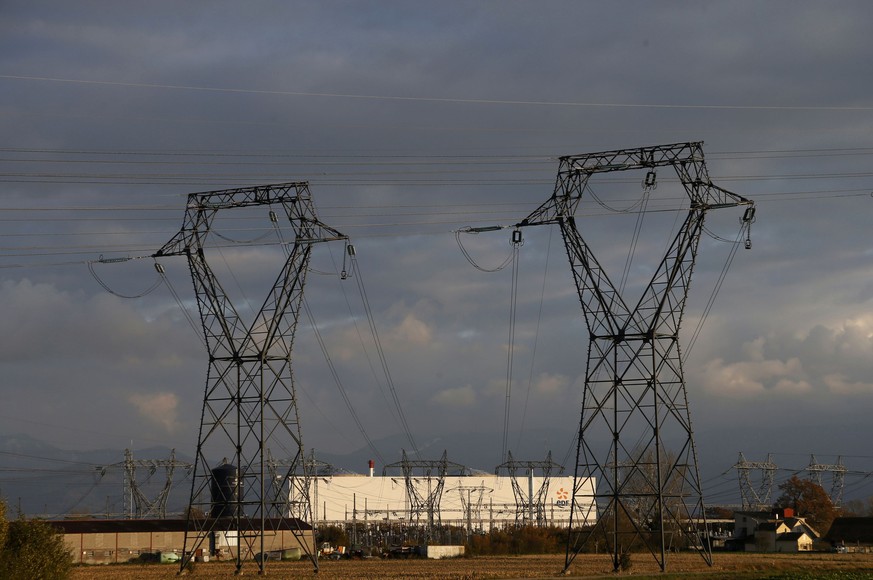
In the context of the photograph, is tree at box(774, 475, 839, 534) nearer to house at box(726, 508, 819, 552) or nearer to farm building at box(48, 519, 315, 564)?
house at box(726, 508, 819, 552)

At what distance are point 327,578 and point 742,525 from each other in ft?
279

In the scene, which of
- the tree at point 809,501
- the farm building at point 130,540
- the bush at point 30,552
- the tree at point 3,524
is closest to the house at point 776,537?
the tree at point 809,501

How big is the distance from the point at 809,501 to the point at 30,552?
141430mm

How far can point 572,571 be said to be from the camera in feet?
204

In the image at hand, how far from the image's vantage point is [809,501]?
524 ft

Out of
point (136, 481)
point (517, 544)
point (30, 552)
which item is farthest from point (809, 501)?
point (30, 552)

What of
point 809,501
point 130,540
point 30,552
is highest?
point 809,501

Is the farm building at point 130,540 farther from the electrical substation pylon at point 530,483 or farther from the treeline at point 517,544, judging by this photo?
the electrical substation pylon at point 530,483

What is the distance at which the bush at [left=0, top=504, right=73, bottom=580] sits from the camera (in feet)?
127

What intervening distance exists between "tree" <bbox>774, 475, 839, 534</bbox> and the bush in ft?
424

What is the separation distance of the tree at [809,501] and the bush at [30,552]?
424 ft

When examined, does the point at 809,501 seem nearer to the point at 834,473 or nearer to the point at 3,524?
the point at 834,473

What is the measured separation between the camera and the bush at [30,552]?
3869 centimetres

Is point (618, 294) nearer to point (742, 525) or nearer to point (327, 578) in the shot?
point (327, 578)
